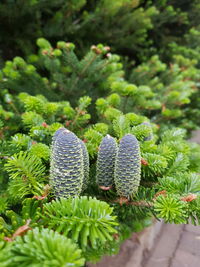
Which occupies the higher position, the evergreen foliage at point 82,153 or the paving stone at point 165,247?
the evergreen foliage at point 82,153

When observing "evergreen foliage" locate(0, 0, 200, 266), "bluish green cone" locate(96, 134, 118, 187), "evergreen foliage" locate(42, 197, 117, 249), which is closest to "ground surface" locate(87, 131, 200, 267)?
"evergreen foliage" locate(0, 0, 200, 266)

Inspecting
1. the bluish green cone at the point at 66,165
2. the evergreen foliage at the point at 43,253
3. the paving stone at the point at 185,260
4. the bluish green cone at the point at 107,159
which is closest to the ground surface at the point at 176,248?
the paving stone at the point at 185,260

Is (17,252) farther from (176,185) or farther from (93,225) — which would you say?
(176,185)

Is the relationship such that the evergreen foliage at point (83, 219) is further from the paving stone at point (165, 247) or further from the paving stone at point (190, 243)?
the paving stone at point (190, 243)

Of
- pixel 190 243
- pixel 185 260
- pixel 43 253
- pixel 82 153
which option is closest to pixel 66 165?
pixel 82 153

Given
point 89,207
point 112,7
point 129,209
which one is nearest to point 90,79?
point 112,7

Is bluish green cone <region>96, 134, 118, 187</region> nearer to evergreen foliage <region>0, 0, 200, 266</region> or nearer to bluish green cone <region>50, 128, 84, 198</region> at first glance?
evergreen foliage <region>0, 0, 200, 266</region>
